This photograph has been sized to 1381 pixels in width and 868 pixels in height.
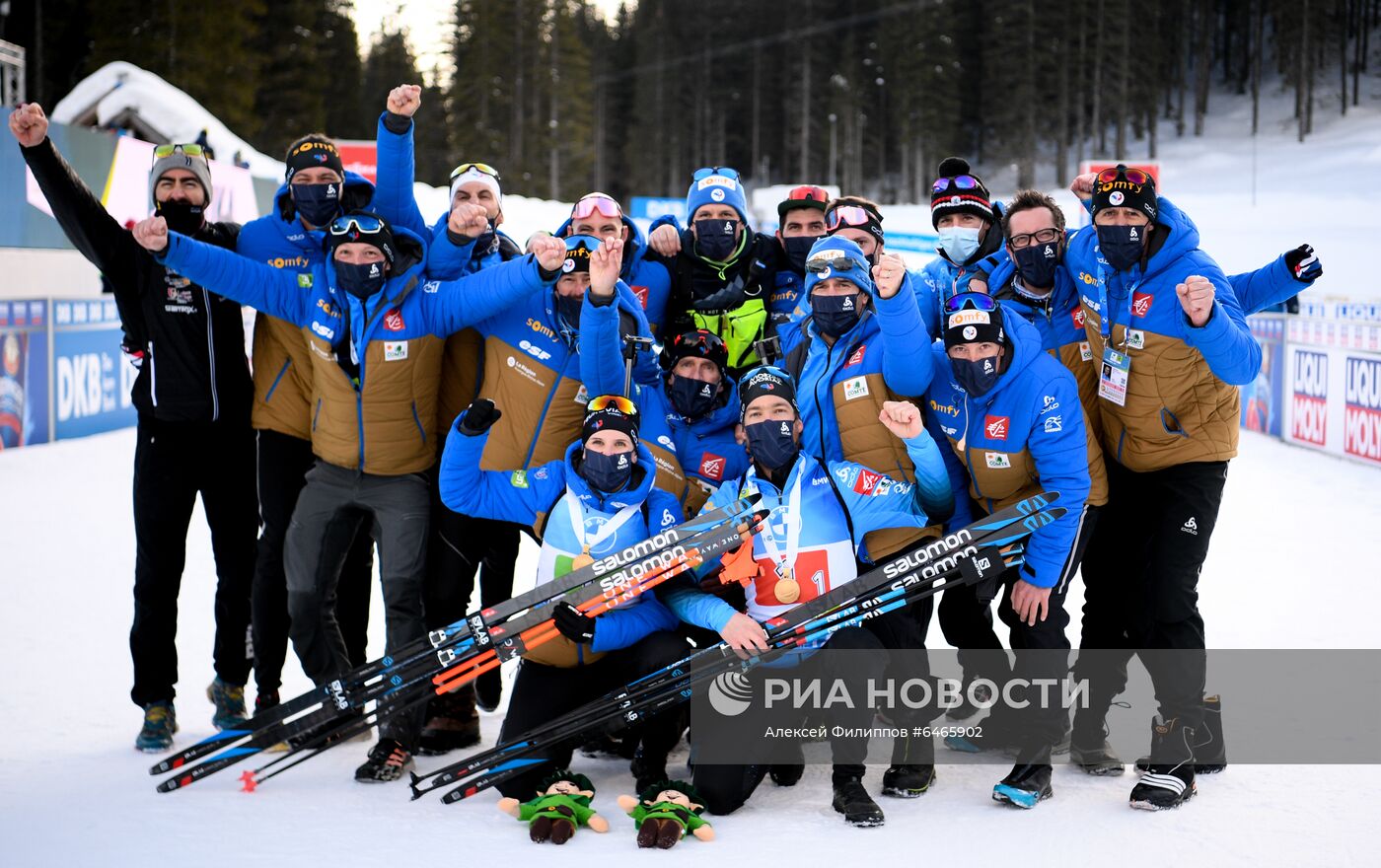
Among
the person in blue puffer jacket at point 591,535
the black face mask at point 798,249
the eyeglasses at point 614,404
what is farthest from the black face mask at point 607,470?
the black face mask at point 798,249

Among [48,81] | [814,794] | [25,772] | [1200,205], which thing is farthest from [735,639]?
[48,81]

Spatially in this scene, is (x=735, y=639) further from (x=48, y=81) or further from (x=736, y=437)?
(x=48, y=81)

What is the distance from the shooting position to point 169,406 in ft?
14.8

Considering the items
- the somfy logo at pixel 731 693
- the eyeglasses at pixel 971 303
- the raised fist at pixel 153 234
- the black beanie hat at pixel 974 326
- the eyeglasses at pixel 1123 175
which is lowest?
the somfy logo at pixel 731 693

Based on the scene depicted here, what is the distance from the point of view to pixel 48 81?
3669cm

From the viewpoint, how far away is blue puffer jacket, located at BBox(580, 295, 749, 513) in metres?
4.25

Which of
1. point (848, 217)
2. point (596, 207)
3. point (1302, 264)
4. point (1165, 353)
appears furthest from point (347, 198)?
point (1302, 264)

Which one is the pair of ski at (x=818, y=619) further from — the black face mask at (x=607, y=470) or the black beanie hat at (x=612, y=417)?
the black beanie hat at (x=612, y=417)

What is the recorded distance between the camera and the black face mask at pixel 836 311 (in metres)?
4.12

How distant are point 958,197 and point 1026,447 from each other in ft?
4.10

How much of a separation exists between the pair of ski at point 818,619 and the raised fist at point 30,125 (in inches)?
103

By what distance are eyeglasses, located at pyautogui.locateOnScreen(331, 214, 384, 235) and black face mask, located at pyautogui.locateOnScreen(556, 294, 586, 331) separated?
0.70 metres

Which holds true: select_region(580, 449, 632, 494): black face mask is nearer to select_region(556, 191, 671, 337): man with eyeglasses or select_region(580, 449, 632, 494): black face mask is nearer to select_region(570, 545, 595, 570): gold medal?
select_region(570, 545, 595, 570): gold medal

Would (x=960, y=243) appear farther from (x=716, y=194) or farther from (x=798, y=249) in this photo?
(x=716, y=194)
